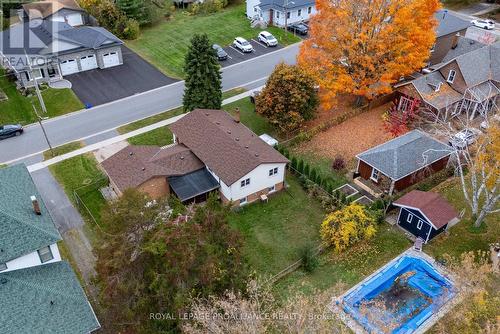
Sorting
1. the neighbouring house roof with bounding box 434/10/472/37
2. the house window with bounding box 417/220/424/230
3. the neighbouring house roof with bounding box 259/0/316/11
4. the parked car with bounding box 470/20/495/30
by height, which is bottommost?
the house window with bounding box 417/220/424/230

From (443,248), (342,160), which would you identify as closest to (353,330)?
(443,248)

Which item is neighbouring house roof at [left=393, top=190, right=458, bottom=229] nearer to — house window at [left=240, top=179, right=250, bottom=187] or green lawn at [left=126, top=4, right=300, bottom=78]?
house window at [left=240, top=179, right=250, bottom=187]

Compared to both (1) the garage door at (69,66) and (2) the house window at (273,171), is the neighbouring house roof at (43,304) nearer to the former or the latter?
(2) the house window at (273,171)

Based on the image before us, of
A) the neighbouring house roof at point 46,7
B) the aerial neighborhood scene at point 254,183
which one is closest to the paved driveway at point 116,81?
the aerial neighborhood scene at point 254,183

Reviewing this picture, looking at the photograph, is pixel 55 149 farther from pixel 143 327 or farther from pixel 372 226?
pixel 372 226

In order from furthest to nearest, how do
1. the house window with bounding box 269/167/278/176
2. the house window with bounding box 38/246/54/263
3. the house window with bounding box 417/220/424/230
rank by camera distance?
the house window with bounding box 269/167/278/176
the house window with bounding box 417/220/424/230
the house window with bounding box 38/246/54/263

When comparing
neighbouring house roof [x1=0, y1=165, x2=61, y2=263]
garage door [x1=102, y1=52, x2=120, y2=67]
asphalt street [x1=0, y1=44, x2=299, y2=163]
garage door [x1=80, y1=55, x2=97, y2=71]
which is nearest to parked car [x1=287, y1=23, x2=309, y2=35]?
asphalt street [x1=0, y1=44, x2=299, y2=163]
